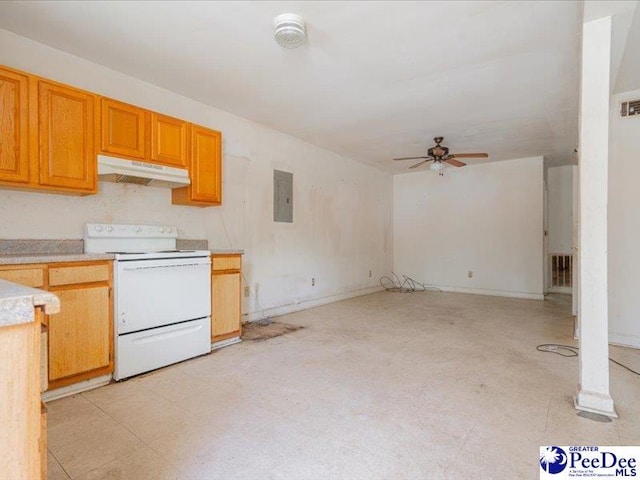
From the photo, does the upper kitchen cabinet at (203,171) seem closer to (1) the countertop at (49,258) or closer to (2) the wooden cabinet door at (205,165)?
(2) the wooden cabinet door at (205,165)

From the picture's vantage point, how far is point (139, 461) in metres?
1.64

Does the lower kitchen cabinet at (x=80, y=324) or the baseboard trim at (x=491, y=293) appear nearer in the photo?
the lower kitchen cabinet at (x=80, y=324)

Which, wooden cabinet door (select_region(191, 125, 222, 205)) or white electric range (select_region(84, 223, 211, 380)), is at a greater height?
wooden cabinet door (select_region(191, 125, 222, 205))

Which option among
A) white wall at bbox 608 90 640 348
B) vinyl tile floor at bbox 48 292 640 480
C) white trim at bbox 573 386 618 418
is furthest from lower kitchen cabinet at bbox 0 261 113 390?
white wall at bbox 608 90 640 348

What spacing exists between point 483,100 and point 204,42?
2.86 m

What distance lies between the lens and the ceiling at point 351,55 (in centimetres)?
227

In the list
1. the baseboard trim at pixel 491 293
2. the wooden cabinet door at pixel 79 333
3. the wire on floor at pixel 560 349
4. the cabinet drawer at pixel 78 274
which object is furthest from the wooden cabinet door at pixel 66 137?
the baseboard trim at pixel 491 293

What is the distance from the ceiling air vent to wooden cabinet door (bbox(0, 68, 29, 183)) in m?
5.19

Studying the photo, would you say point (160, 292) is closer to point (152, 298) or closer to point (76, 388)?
point (152, 298)

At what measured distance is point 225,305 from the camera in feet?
11.2

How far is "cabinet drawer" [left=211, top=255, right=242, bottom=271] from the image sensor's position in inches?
132

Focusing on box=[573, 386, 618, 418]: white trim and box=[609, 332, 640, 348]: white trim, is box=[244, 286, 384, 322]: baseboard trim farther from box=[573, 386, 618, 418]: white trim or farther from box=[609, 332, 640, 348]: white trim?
box=[609, 332, 640, 348]: white trim

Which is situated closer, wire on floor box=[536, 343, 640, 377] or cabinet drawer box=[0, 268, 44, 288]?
cabinet drawer box=[0, 268, 44, 288]

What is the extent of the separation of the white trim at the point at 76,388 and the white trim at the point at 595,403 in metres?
3.22
